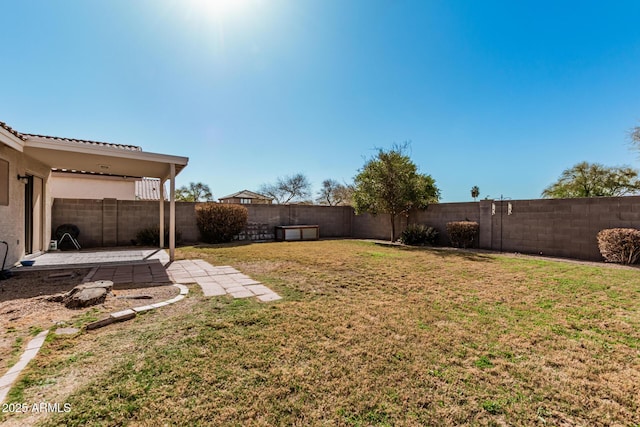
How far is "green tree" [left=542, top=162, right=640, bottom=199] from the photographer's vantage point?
22.6 meters

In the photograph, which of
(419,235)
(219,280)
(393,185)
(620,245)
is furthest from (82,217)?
(620,245)

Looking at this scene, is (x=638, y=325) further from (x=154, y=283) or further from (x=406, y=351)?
(x=154, y=283)

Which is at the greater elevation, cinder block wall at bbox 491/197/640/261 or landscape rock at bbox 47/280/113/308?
cinder block wall at bbox 491/197/640/261

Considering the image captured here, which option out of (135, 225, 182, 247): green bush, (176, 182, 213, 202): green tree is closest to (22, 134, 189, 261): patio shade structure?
(135, 225, 182, 247): green bush

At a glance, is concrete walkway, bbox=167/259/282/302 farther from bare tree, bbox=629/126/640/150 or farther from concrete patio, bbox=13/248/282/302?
bare tree, bbox=629/126/640/150

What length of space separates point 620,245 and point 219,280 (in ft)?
31.3

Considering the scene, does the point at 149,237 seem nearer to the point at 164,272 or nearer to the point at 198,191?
the point at 164,272

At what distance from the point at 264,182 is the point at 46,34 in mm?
33345

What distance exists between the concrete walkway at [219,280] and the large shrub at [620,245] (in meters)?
8.57

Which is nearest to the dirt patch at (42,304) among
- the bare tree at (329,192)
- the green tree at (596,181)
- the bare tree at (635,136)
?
the bare tree at (635,136)

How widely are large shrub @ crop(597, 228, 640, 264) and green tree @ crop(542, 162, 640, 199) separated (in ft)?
60.7

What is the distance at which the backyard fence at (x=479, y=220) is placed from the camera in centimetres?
763

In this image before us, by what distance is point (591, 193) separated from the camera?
2400 centimetres

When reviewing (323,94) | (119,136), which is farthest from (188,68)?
(119,136)
